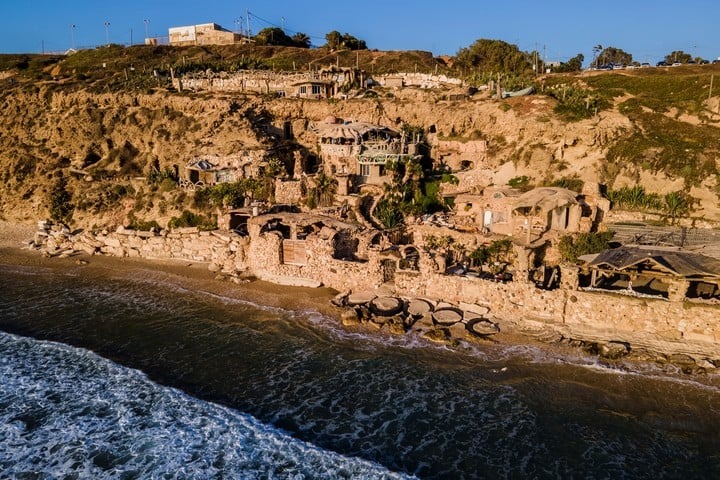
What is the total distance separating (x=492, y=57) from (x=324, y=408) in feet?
194

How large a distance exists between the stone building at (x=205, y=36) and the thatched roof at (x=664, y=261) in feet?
Answer: 238

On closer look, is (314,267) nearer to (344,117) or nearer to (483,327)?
(483,327)

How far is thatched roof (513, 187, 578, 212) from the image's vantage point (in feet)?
87.4

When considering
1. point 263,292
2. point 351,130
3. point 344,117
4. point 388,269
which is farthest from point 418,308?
point 344,117

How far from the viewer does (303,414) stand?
53.9 ft

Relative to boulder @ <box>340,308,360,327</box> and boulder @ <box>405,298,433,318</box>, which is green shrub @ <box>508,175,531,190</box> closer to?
boulder @ <box>405,298,433,318</box>

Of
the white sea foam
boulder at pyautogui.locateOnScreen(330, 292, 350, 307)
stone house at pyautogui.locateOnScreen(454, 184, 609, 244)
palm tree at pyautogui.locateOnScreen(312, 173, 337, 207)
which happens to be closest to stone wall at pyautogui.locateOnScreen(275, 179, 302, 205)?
palm tree at pyautogui.locateOnScreen(312, 173, 337, 207)

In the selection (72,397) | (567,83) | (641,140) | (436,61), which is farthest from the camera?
(436,61)

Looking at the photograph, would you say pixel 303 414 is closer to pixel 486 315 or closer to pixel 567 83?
pixel 486 315

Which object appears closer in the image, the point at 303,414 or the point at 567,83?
the point at 303,414

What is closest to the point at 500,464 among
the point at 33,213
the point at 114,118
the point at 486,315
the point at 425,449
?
the point at 425,449

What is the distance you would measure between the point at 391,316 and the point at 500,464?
29.0ft

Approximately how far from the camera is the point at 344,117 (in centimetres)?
4475

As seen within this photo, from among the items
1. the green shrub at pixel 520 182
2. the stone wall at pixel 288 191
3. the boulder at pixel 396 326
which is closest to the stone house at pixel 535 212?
the green shrub at pixel 520 182
